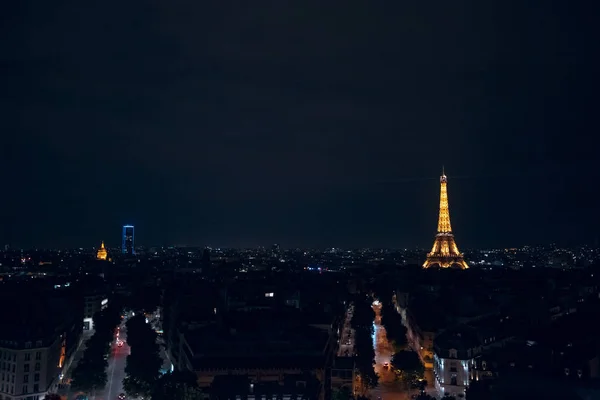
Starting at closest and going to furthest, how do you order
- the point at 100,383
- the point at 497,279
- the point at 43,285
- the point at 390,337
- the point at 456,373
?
the point at 100,383
the point at 456,373
the point at 390,337
the point at 43,285
the point at 497,279

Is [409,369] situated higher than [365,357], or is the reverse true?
[365,357]

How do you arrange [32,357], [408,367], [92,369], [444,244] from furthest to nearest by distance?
1. [444,244]
2. [408,367]
3. [32,357]
4. [92,369]

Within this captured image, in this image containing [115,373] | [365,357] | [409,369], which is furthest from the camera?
[115,373]

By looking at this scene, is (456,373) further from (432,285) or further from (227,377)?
(432,285)

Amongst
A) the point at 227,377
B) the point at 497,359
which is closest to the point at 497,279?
the point at 497,359

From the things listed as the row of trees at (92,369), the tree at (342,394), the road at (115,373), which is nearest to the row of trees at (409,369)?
the tree at (342,394)

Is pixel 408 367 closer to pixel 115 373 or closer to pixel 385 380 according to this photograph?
pixel 385 380

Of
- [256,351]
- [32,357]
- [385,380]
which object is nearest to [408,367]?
[385,380]

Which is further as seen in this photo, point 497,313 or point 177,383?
point 497,313

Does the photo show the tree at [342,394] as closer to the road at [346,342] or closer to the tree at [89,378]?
the tree at [89,378]
